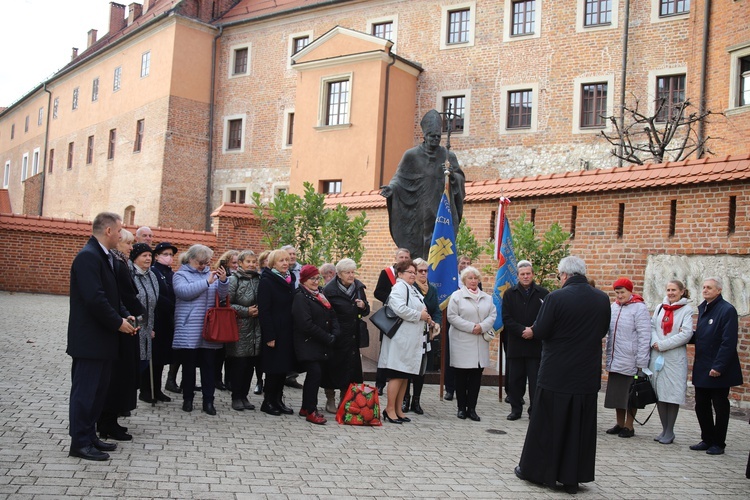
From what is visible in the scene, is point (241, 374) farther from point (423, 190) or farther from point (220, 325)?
point (423, 190)

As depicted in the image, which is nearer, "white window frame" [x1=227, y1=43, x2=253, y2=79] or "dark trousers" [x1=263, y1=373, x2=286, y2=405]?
"dark trousers" [x1=263, y1=373, x2=286, y2=405]

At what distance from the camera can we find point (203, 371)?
768 centimetres

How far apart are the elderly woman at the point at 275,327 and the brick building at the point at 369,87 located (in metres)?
16.6

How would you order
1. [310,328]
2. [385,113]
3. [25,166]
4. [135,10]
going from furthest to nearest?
[25,166] → [135,10] → [385,113] → [310,328]

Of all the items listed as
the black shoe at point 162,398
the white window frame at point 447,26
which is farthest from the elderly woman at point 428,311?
the white window frame at point 447,26

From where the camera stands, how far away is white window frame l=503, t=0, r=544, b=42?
2675cm

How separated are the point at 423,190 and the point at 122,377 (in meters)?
5.03

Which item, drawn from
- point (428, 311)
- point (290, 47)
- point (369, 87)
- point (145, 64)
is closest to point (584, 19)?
point (369, 87)

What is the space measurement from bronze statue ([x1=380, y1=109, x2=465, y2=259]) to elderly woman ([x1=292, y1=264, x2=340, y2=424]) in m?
2.54

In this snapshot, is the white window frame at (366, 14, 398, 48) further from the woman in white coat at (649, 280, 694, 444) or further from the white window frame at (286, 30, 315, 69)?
the woman in white coat at (649, 280, 694, 444)

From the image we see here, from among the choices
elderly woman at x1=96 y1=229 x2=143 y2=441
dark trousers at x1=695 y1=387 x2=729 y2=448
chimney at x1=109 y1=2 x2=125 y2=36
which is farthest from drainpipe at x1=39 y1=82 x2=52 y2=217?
dark trousers at x1=695 y1=387 x2=729 y2=448

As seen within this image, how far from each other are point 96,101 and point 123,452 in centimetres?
4038

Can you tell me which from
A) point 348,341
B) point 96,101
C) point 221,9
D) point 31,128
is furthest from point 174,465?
point 31,128

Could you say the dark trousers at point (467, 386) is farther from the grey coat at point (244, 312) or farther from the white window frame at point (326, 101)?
the white window frame at point (326, 101)
